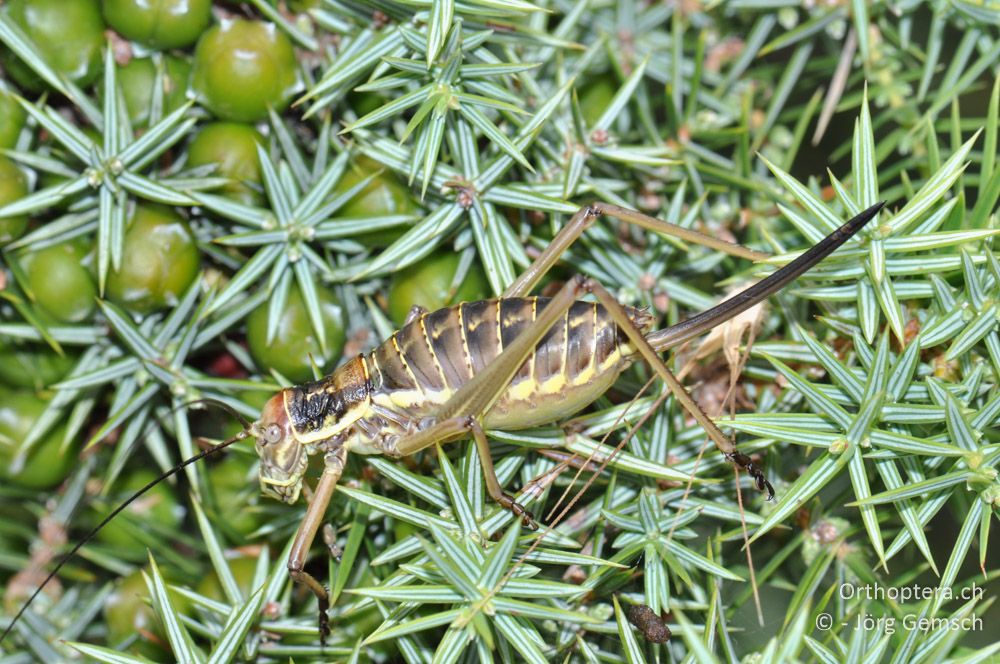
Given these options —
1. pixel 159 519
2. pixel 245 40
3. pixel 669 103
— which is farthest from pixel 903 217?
pixel 159 519

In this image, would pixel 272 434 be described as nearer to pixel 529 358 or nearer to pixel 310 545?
pixel 310 545

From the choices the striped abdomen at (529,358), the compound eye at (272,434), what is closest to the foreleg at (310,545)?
the compound eye at (272,434)

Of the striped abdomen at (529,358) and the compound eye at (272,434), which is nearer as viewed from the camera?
the striped abdomen at (529,358)

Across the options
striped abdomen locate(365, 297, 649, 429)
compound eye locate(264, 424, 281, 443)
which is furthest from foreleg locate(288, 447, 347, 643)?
striped abdomen locate(365, 297, 649, 429)

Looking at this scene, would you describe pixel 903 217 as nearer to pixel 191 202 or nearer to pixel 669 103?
pixel 669 103

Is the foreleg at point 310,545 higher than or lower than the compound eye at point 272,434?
lower

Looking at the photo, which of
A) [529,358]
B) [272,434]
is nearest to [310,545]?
[272,434]

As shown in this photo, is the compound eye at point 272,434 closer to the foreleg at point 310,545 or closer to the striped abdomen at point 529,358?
the foreleg at point 310,545
